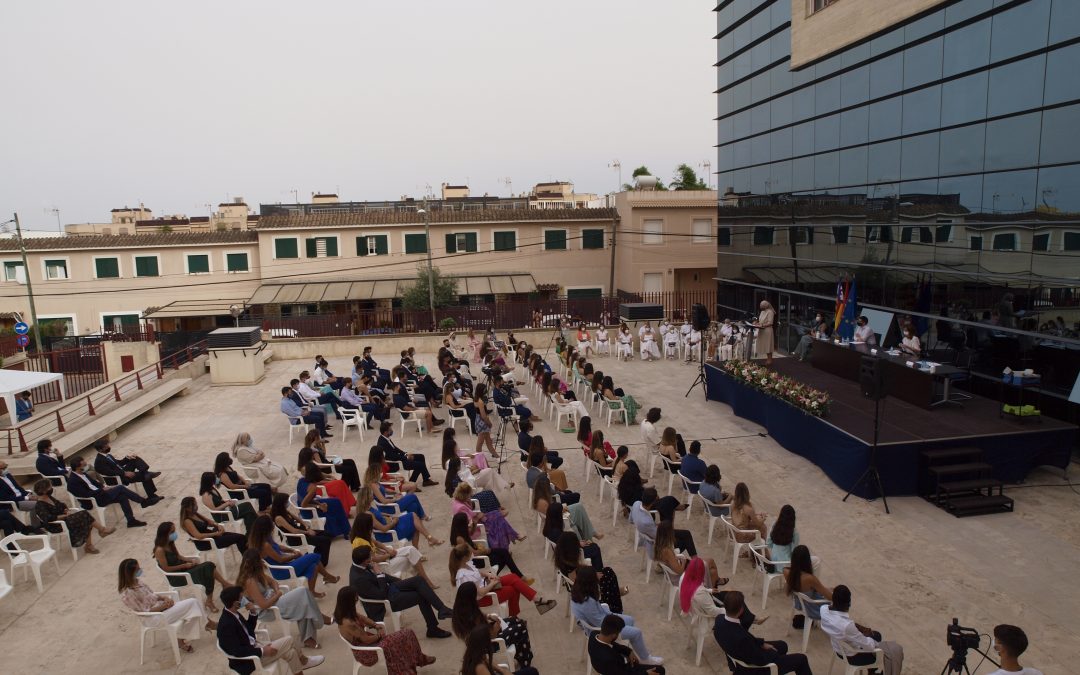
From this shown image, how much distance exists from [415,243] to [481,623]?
29980 mm

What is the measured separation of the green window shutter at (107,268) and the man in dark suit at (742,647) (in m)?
36.3

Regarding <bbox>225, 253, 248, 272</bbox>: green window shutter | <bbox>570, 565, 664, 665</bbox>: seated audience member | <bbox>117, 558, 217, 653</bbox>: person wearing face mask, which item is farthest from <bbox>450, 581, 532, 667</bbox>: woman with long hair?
<bbox>225, 253, 248, 272</bbox>: green window shutter

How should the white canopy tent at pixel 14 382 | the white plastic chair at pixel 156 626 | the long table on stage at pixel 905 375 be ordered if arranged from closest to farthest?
the white plastic chair at pixel 156 626
the long table on stage at pixel 905 375
the white canopy tent at pixel 14 382

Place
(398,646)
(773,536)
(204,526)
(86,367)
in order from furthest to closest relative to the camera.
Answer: (86,367)
(204,526)
(773,536)
(398,646)

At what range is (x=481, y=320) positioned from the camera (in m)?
24.9

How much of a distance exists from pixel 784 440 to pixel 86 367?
2194 cm

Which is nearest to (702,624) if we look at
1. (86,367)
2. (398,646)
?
(398,646)

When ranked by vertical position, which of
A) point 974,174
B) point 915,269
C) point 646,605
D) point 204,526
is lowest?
point 646,605

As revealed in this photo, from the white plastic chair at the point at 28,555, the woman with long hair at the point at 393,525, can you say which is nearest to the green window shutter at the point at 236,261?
the white plastic chair at the point at 28,555

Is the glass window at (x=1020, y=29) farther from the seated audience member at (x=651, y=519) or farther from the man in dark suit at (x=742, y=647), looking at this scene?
Answer: the man in dark suit at (x=742, y=647)

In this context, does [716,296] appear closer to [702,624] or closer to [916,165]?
[916,165]

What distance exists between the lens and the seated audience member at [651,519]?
730 cm

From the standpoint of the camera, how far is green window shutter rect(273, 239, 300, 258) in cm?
3347

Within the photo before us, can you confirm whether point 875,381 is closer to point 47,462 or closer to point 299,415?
point 299,415
